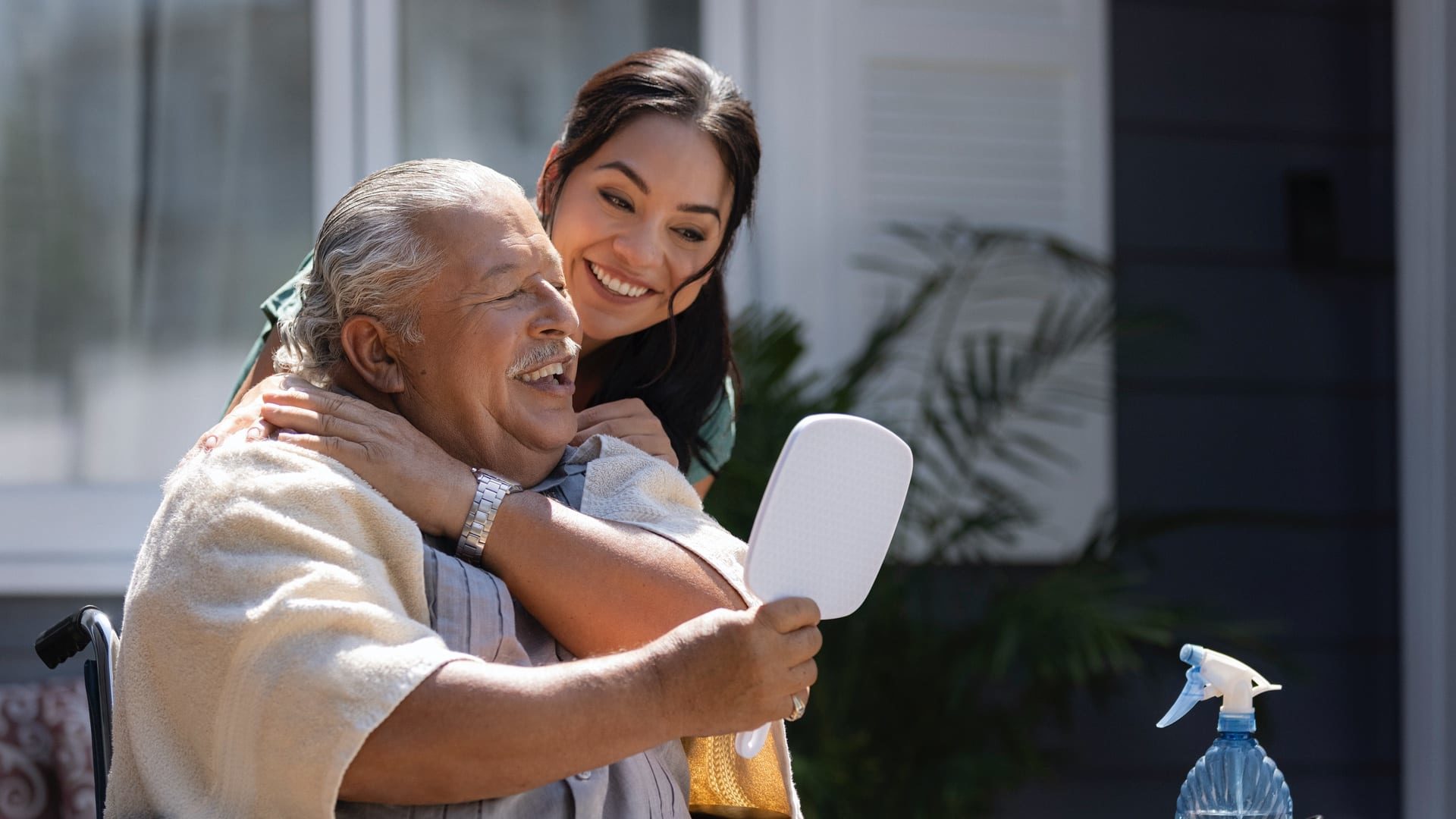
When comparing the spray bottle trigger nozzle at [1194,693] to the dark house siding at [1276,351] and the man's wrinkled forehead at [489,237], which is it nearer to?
the man's wrinkled forehead at [489,237]

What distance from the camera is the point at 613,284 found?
2.08 meters

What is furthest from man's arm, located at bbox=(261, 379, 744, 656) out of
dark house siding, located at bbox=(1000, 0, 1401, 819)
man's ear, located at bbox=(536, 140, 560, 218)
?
dark house siding, located at bbox=(1000, 0, 1401, 819)

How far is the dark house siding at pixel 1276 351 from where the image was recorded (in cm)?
372

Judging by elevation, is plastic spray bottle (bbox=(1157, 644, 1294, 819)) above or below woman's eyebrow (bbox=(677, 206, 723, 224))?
below

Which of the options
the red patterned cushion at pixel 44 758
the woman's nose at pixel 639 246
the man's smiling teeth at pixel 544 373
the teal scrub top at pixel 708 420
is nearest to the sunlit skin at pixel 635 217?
the woman's nose at pixel 639 246

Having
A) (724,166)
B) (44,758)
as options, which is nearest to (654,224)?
(724,166)

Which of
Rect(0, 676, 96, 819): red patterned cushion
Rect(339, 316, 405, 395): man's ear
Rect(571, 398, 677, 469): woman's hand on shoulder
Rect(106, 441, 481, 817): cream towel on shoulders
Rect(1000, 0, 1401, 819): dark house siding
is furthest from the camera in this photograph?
Rect(1000, 0, 1401, 819): dark house siding

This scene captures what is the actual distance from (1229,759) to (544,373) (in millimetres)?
784

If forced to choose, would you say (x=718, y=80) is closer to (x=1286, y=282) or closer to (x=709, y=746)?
(x=709, y=746)

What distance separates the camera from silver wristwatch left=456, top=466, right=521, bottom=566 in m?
1.50

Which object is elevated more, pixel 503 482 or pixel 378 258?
pixel 378 258

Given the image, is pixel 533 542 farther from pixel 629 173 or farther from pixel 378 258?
pixel 629 173

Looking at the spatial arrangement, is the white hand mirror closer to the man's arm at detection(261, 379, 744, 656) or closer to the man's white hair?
the man's arm at detection(261, 379, 744, 656)

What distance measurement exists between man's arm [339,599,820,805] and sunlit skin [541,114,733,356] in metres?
0.81
